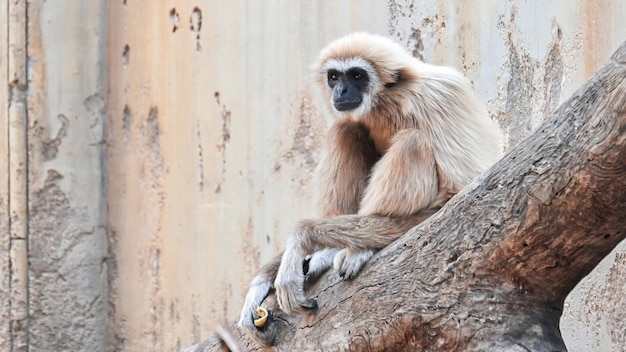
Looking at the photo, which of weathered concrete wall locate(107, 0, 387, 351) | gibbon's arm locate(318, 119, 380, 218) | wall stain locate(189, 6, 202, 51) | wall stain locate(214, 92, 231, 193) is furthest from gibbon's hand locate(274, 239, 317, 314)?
wall stain locate(189, 6, 202, 51)

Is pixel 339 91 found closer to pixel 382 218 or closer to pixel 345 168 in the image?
pixel 345 168

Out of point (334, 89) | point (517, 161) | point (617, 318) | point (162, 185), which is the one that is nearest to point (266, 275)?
point (334, 89)

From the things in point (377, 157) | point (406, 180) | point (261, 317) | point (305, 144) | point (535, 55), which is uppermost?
point (535, 55)

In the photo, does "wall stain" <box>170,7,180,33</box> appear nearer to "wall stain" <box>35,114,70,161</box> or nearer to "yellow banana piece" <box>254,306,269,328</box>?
"wall stain" <box>35,114,70,161</box>

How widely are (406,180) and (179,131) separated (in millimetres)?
3448

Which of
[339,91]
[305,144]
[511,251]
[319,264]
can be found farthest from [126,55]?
[511,251]

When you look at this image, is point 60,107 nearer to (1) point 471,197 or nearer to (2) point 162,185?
(2) point 162,185

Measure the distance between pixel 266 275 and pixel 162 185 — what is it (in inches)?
127

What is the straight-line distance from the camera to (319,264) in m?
3.86

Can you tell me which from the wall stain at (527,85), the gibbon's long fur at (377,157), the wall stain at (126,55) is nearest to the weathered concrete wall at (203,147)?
the wall stain at (126,55)

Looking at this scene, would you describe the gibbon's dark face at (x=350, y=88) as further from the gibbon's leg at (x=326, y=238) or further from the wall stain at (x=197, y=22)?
the wall stain at (x=197, y=22)

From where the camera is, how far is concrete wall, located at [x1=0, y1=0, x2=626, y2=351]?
4965mm

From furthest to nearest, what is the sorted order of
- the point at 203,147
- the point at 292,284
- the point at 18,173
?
the point at 18,173, the point at 203,147, the point at 292,284

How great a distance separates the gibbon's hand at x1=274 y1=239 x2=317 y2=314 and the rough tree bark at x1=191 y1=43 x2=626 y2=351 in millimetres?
138
